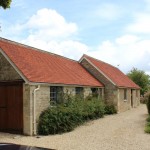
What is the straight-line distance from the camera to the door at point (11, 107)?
1691cm

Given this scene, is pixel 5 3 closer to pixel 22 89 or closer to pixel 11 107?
pixel 22 89

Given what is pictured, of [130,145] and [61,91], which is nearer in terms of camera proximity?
[130,145]

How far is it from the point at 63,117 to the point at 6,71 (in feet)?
13.0

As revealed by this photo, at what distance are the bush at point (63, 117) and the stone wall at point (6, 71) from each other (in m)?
2.56

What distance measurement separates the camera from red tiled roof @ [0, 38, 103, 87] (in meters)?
17.4

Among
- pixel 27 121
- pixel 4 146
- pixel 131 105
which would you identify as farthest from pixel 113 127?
pixel 131 105

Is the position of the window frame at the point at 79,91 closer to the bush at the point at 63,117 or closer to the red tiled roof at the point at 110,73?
the bush at the point at 63,117

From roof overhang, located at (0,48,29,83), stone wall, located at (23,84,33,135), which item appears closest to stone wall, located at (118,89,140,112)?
stone wall, located at (23,84,33,135)

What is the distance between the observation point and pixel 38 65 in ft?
64.5

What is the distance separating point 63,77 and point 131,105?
1722 centimetres

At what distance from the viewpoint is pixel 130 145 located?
532 inches

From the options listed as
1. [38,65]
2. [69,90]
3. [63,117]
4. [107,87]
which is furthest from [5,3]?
[107,87]

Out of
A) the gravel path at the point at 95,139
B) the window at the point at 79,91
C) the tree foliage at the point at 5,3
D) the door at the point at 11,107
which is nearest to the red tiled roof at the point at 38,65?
the window at the point at 79,91

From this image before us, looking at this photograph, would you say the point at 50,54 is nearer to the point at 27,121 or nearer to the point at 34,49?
the point at 34,49
